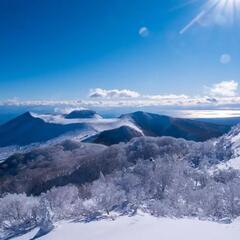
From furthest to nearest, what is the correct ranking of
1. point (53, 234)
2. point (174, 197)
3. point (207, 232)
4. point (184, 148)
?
point (184, 148) → point (174, 197) → point (53, 234) → point (207, 232)

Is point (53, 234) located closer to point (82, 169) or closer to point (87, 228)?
point (87, 228)

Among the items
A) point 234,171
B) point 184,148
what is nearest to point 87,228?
point 234,171

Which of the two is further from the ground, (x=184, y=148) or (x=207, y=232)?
(x=207, y=232)

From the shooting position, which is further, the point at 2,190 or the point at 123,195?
the point at 2,190

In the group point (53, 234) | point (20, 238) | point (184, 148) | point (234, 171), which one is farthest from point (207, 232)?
point (184, 148)

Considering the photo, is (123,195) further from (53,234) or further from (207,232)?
(207,232)

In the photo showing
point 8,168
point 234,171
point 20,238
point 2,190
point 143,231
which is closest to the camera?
point 143,231
